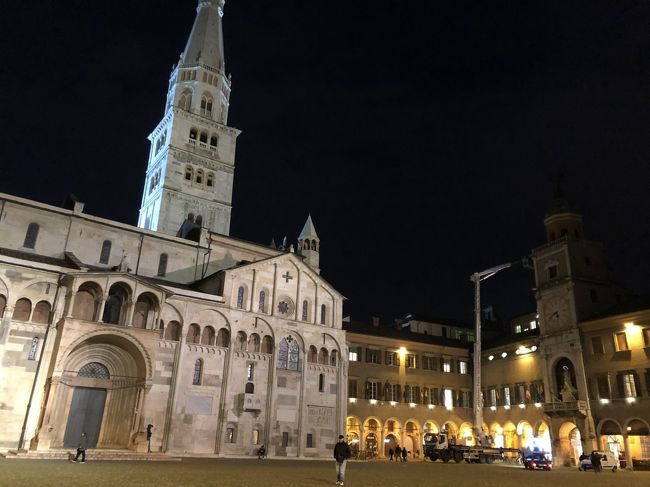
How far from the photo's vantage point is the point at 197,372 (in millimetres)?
36688

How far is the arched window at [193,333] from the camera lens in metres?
37.0

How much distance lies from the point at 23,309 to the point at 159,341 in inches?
331

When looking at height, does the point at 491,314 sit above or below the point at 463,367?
above

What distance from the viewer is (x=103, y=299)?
31.9 meters

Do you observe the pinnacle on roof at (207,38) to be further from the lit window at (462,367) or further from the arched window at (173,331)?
the lit window at (462,367)

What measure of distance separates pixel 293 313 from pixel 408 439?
65.9 ft

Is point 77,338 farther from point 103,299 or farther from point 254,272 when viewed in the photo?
point 254,272

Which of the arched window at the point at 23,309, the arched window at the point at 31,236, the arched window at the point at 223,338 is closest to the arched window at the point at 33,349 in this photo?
the arched window at the point at 23,309

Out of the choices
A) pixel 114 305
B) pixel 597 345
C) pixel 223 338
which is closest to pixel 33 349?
pixel 114 305

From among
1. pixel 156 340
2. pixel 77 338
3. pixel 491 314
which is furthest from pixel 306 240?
pixel 491 314

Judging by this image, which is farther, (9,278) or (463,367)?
(463,367)

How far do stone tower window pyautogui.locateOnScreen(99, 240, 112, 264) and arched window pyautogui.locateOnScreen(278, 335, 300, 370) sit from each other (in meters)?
15.5

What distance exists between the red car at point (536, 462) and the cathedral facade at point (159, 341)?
569 inches

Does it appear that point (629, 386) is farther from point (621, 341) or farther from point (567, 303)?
point (567, 303)
